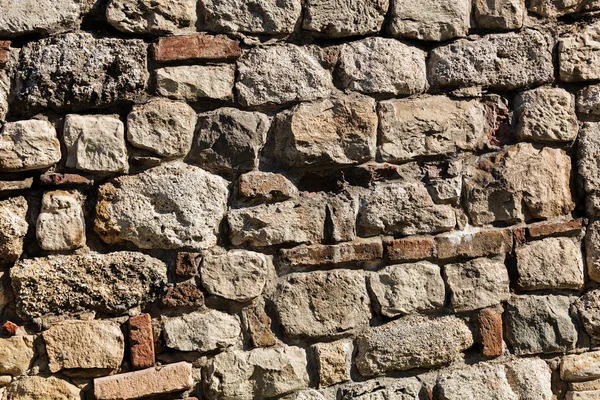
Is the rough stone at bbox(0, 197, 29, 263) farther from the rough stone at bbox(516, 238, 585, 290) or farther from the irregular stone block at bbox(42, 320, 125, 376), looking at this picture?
the rough stone at bbox(516, 238, 585, 290)

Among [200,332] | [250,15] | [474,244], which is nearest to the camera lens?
[200,332]

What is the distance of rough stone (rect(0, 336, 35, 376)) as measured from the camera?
6.95ft

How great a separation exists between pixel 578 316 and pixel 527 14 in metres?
1.05

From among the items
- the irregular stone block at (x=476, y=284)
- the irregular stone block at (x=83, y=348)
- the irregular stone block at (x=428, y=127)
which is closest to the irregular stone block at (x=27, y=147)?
the irregular stone block at (x=83, y=348)

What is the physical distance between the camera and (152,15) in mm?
2291

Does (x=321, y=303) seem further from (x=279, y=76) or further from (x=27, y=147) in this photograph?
(x=27, y=147)

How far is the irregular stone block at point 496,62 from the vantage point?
2500 mm

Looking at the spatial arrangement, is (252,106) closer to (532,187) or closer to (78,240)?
(78,240)

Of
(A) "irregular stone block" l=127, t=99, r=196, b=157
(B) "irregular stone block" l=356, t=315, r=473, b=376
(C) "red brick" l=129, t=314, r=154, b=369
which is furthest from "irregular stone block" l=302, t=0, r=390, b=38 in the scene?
(C) "red brick" l=129, t=314, r=154, b=369

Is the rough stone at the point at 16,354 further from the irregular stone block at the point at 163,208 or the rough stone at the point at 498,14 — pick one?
the rough stone at the point at 498,14

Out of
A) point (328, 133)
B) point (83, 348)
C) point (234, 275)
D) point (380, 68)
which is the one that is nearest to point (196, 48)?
point (328, 133)

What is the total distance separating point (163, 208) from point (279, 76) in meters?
0.56

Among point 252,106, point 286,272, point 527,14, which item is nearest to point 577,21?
point 527,14

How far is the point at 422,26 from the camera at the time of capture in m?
2.49
